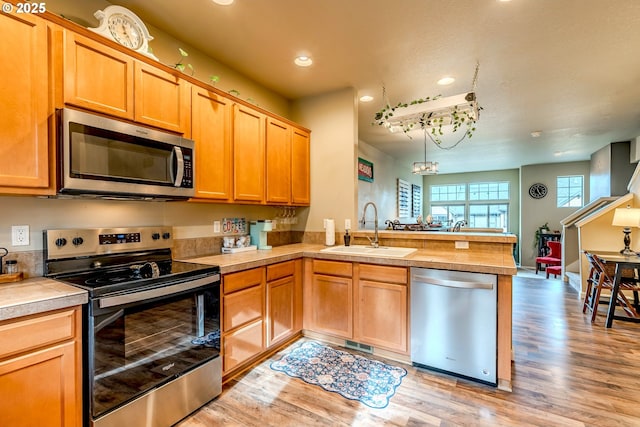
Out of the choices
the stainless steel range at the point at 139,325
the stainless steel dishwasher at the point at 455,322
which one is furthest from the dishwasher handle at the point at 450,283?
the stainless steel range at the point at 139,325

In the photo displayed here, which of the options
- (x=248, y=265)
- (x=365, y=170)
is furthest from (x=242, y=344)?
Answer: (x=365, y=170)

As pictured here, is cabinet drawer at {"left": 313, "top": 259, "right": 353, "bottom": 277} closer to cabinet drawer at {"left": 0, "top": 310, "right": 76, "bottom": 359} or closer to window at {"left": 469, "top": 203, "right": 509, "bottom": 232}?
cabinet drawer at {"left": 0, "top": 310, "right": 76, "bottom": 359}

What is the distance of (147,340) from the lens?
171 cm

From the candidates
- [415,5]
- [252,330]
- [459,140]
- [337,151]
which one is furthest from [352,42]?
[459,140]

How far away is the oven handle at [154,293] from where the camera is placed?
1515mm

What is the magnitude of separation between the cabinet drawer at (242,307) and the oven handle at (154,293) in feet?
0.88

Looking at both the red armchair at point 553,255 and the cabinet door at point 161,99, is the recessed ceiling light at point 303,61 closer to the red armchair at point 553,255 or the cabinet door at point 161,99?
the cabinet door at point 161,99

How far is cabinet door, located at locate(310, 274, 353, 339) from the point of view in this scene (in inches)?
111

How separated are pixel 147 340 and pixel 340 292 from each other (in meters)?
1.63

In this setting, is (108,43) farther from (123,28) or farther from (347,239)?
(347,239)

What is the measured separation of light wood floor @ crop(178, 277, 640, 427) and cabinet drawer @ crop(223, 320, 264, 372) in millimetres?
160

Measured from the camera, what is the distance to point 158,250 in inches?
93.0

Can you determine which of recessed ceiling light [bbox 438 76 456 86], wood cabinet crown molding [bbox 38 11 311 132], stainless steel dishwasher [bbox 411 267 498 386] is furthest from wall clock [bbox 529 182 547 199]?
wood cabinet crown molding [bbox 38 11 311 132]

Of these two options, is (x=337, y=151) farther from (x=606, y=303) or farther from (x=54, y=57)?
(x=606, y=303)
